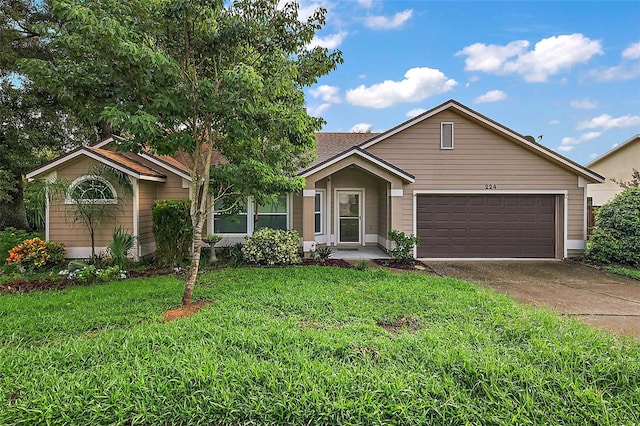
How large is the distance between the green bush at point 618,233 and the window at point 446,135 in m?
5.20

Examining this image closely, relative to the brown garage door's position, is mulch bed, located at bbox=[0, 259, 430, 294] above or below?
below

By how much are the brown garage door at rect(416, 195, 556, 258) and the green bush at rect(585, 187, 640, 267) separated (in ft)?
3.91

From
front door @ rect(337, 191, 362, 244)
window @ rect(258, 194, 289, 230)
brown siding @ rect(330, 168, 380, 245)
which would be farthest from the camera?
front door @ rect(337, 191, 362, 244)

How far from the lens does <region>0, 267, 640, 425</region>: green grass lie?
2662 mm

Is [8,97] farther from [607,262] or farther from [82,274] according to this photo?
[607,262]

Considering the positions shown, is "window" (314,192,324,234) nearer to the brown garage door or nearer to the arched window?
the brown garage door

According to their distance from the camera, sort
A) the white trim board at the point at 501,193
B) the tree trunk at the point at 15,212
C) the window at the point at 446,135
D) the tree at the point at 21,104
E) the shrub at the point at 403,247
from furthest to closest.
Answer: the tree trunk at the point at 15,212 < the tree at the point at 21,104 < the window at the point at 446,135 < the white trim board at the point at 501,193 < the shrub at the point at 403,247

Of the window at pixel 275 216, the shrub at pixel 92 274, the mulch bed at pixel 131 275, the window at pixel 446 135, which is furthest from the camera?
the window at pixel 275 216

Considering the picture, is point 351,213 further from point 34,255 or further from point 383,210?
point 34,255

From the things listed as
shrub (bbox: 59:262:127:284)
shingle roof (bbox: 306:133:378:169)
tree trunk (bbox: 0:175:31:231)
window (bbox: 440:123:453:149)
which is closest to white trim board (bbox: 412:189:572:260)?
window (bbox: 440:123:453:149)

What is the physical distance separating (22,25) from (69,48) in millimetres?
13228

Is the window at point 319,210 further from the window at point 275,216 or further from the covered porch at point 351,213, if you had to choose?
the window at point 275,216

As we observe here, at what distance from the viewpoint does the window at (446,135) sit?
1101 cm

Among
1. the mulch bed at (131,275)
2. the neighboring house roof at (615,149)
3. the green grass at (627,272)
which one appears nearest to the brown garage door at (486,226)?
the mulch bed at (131,275)
